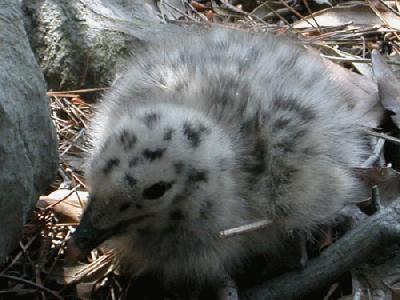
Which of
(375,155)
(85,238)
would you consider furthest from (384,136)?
(85,238)

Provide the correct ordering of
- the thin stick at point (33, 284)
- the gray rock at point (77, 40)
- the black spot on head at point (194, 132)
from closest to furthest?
the black spot on head at point (194, 132), the thin stick at point (33, 284), the gray rock at point (77, 40)

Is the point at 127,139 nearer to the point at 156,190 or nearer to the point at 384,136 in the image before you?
the point at 156,190

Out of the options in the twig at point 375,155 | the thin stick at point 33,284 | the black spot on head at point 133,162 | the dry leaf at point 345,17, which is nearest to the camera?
the black spot on head at point 133,162

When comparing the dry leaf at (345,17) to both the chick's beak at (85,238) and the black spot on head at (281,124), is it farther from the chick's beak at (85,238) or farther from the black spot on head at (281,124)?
the chick's beak at (85,238)

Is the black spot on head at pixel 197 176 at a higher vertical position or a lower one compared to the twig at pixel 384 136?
higher

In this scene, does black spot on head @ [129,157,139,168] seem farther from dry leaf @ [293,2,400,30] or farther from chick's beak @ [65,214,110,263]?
dry leaf @ [293,2,400,30]

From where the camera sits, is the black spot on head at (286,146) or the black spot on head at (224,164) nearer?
the black spot on head at (224,164)

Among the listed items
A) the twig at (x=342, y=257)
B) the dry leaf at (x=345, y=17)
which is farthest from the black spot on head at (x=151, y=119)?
the dry leaf at (x=345, y=17)

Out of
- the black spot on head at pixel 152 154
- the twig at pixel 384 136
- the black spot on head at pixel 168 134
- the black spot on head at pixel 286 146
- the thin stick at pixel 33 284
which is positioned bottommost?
the thin stick at pixel 33 284

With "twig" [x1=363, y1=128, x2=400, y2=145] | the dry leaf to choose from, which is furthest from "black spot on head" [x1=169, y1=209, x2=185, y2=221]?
the dry leaf
